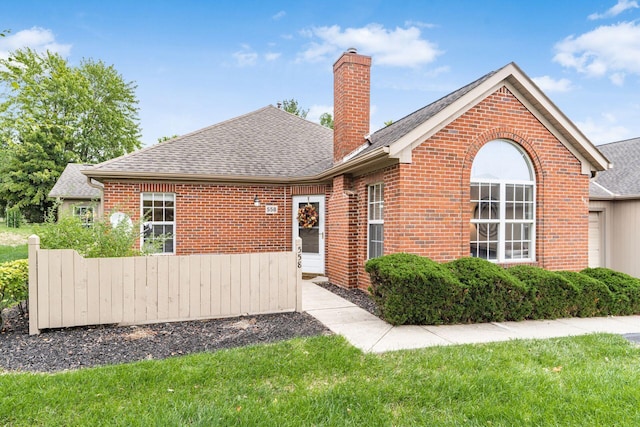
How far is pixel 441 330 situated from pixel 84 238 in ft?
18.5

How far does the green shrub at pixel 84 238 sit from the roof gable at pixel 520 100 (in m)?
4.86

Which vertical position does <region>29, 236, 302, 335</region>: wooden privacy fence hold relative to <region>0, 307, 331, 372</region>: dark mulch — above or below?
above

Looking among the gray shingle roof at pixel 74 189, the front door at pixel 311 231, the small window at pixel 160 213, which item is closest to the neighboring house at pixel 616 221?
the front door at pixel 311 231

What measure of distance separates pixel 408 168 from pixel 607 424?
16.7 feet

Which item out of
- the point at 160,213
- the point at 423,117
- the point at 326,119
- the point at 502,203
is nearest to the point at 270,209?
the point at 160,213

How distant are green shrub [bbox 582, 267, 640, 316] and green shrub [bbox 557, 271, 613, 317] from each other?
0.17 m

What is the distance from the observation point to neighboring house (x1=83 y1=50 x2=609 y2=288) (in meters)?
7.60

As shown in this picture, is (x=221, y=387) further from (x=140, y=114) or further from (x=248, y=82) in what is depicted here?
(x=140, y=114)

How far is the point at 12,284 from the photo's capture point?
5516 mm

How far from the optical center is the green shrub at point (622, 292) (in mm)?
6824

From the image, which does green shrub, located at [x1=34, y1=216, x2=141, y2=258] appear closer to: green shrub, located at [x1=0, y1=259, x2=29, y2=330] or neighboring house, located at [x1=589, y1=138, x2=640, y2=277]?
green shrub, located at [x1=0, y1=259, x2=29, y2=330]

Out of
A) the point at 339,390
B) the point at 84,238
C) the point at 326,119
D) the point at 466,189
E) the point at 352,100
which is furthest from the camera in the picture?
the point at 326,119

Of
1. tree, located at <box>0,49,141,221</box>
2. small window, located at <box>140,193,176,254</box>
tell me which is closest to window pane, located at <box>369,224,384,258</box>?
small window, located at <box>140,193,176,254</box>

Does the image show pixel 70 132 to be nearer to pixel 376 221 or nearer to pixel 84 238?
pixel 84 238
